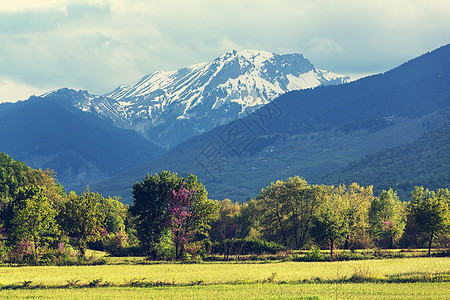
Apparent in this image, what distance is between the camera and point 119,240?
10831cm

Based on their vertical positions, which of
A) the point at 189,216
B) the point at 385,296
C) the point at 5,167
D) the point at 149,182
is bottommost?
the point at 385,296

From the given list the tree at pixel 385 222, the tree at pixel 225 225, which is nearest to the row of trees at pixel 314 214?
the tree at pixel 385 222

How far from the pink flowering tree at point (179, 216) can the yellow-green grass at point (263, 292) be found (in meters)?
42.9

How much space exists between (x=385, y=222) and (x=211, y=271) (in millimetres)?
71154

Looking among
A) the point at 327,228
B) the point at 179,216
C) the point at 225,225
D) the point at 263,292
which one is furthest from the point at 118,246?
the point at 225,225

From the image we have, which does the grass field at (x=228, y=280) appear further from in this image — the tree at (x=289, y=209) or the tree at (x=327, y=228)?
the tree at (x=289, y=209)

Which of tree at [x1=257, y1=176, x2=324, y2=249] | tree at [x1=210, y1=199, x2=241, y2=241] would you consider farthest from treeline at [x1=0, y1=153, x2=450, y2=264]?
tree at [x1=210, y1=199, x2=241, y2=241]

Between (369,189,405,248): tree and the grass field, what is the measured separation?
158 ft

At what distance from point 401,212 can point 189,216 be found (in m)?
83.9

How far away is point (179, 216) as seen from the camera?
10300 cm

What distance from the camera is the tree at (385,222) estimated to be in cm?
12900

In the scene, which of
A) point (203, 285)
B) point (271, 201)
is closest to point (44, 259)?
point (203, 285)

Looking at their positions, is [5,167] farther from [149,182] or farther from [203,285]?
[203,285]

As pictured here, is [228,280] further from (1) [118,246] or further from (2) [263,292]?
(1) [118,246]
